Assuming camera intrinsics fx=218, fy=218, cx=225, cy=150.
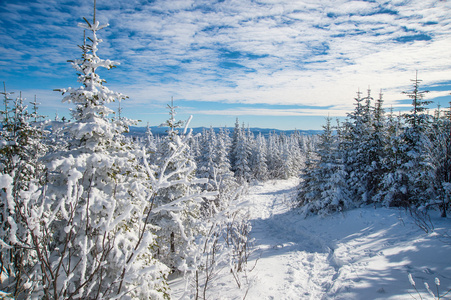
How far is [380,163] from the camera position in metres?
16.9

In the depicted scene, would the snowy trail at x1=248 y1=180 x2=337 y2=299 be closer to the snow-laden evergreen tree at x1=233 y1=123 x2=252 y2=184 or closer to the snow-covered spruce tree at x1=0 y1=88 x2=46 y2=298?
the snow-covered spruce tree at x1=0 y1=88 x2=46 y2=298

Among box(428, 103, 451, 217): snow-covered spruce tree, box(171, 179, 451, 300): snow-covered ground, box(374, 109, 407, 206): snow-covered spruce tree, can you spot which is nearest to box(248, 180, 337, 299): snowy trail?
box(171, 179, 451, 300): snow-covered ground

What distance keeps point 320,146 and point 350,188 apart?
440cm

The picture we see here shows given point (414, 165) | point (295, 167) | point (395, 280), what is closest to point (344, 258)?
point (395, 280)

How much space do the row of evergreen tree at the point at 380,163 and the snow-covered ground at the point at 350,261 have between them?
58.4 inches

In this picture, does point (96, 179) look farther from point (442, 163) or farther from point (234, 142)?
point (234, 142)

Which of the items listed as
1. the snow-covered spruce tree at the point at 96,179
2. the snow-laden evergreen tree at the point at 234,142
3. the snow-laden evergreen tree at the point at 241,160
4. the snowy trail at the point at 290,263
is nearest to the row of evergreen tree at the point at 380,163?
the snowy trail at the point at 290,263

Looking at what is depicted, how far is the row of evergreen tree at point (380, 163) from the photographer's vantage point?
469 inches

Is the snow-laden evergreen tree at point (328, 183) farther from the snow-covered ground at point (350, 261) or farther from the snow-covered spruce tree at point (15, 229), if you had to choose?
the snow-covered spruce tree at point (15, 229)

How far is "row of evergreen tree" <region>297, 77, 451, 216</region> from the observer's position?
11.9 m

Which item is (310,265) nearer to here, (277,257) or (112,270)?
(277,257)

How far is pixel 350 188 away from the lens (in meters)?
18.3

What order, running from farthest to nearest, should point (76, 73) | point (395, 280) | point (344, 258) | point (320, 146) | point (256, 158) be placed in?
point (256, 158) < point (320, 146) < point (344, 258) < point (395, 280) < point (76, 73)

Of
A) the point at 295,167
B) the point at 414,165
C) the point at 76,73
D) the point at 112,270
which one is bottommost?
the point at 295,167
